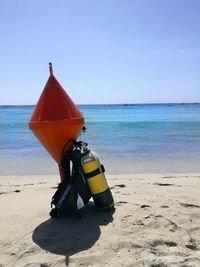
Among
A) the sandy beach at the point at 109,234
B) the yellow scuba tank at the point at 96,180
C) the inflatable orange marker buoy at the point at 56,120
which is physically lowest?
the sandy beach at the point at 109,234

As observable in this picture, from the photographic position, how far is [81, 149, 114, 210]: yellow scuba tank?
3738 millimetres

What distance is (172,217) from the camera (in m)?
3.74

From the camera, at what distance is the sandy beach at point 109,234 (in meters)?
2.92

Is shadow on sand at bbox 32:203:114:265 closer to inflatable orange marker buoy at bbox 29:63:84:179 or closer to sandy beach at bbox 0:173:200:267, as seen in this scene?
sandy beach at bbox 0:173:200:267

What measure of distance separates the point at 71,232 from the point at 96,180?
2.05 feet

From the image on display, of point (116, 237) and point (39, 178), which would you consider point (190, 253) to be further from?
point (39, 178)

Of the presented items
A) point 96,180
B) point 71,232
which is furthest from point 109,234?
point 96,180

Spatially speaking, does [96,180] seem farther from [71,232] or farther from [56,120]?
[56,120]

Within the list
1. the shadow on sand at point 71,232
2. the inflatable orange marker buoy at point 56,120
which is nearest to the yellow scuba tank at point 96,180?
the shadow on sand at point 71,232

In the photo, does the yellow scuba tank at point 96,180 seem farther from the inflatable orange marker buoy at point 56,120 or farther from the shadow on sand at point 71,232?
the inflatable orange marker buoy at point 56,120

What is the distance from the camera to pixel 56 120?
3789mm

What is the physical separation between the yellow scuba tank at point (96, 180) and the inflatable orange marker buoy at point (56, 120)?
0.93ft

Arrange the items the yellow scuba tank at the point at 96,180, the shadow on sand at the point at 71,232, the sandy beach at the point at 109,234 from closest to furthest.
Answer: the sandy beach at the point at 109,234 < the shadow on sand at the point at 71,232 < the yellow scuba tank at the point at 96,180

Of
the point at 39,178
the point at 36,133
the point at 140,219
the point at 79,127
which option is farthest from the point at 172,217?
the point at 39,178
